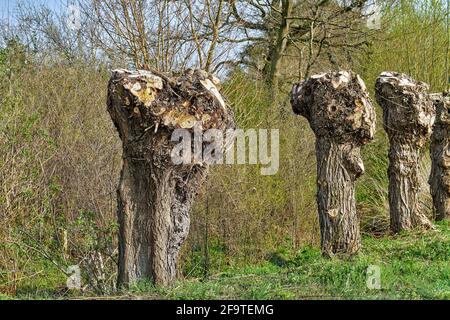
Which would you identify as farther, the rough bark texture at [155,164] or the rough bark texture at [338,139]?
the rough bark texture at [338,139]

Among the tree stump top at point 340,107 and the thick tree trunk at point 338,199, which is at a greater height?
the tree stump top at point 340,107

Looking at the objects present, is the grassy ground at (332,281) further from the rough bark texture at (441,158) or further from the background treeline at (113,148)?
the rough bark texture at (441,158)

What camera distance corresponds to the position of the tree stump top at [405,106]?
11.6m

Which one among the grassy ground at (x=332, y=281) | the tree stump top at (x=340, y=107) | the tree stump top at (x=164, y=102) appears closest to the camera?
the grassy ground at (x=332, y=281)

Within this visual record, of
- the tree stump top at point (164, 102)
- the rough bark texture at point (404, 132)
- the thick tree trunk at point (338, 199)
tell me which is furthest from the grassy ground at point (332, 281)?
the rough bark texture at point (404, 132)

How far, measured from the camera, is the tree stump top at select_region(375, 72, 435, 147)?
11.6 meters

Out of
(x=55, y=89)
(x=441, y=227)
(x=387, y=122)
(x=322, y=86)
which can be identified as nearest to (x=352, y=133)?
(x=322, y=86)

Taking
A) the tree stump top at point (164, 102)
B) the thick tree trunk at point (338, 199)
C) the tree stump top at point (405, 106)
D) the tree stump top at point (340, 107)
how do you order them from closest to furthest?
the tree stump top at point (164, 102)
the tree stump top at point (340, 107)
the thick tree trunk at point (338, 199)
the tree stump top at point (405, 106)

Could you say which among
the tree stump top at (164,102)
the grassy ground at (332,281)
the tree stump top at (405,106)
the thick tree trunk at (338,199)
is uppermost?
the tree stump top at (405,106)

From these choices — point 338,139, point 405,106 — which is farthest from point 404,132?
point 338,139

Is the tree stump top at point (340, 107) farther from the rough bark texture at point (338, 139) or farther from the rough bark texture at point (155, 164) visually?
the rough bark texture at point (155, 164)

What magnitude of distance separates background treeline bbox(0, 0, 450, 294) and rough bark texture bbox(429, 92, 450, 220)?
1.22 metres

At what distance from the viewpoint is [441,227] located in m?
12.5

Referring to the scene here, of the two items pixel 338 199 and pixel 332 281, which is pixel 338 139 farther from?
pixel 332 281
